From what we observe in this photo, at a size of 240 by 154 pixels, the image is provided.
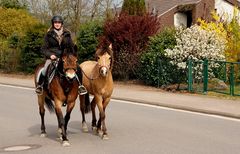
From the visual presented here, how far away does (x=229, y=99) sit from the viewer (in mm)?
15859

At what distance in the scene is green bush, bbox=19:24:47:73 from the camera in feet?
93.1

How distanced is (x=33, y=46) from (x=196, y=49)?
13.0 meters

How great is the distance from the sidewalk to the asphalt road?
0.53m

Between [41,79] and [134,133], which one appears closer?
[41,79]

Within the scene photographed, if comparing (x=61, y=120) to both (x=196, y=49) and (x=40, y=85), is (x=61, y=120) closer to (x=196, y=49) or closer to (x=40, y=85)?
(x=40, y=85)

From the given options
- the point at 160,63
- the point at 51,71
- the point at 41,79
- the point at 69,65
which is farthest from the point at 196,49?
the point at 69,65

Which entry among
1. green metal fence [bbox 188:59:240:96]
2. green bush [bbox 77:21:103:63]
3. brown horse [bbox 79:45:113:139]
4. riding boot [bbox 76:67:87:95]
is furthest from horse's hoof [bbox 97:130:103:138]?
green bush [bbox 77:21:103:63]

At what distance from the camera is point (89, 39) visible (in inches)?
952

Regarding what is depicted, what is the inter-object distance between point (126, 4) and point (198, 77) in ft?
28.3

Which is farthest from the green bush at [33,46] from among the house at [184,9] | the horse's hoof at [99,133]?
the house at [184,9]

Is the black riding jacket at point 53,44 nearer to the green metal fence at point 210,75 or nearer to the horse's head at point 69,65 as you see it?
the horse's head at point 69,65

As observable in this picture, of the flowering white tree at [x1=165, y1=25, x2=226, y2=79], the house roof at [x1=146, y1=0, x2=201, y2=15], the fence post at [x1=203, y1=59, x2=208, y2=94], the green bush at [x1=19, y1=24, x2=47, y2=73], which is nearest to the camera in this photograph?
the fence post at [x1=203, y1=59, x2=208, y2=94]

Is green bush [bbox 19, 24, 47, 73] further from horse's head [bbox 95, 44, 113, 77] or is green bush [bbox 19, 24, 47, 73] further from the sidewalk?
horse's head [bbox 95, 44, 113, 77]

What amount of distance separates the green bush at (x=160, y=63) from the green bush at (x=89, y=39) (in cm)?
385
